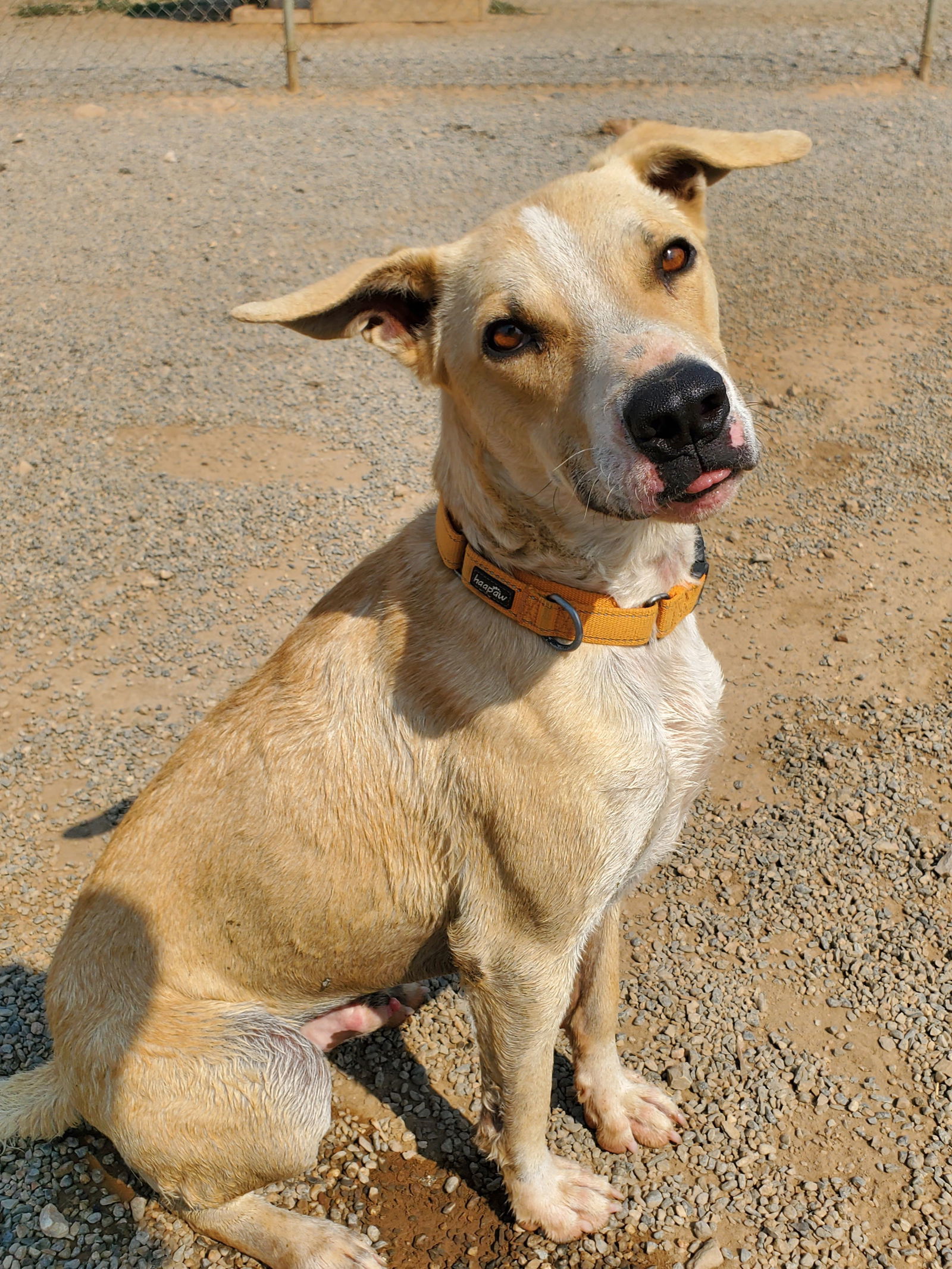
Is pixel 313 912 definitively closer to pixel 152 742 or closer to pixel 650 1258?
pixel 650 1258

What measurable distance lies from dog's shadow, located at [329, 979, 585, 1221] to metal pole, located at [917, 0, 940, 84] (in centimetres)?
1291

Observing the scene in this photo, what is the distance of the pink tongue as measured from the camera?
8.09ft

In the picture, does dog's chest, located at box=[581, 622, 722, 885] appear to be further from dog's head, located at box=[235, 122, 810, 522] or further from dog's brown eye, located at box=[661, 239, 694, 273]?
dog's brown eye, located at box=[661, 239, 694, 273]

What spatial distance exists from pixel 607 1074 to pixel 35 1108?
1867 millimetres

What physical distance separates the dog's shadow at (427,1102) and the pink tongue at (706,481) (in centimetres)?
224

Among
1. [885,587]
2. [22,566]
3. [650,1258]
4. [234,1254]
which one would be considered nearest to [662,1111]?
[650,1258]

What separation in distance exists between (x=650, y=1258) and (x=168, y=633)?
392 cm

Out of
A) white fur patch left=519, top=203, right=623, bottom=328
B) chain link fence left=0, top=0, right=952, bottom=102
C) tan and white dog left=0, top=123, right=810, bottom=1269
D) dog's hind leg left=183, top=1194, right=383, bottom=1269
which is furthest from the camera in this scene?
chain link fence left=0, top=0, right=952, bottom=102

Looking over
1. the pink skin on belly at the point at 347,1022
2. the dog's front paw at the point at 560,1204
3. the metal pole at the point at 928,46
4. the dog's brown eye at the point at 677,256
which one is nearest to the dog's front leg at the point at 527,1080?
the dog's front paw at the point at 560,1204

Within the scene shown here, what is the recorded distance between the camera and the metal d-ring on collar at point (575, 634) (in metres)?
2.83

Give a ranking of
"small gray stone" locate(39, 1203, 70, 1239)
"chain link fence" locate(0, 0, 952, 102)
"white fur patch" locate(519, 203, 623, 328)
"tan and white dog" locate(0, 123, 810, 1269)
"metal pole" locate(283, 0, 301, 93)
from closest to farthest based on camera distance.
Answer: "white fur patch" locate(519, 203, 623, 328) < "tan and white dog" locate(0, 123, 810, 1269) < "small gray stone" locate(39, 1203, 70, 1239) < "metal pole" locate(283, 0, 301, 93) < "chain link fence" locate(0, 0, 952, 102)

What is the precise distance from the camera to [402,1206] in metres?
3.41

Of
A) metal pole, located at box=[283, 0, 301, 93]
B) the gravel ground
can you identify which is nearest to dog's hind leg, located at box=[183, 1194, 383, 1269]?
the gravel ground

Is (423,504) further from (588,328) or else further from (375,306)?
(588,328)
